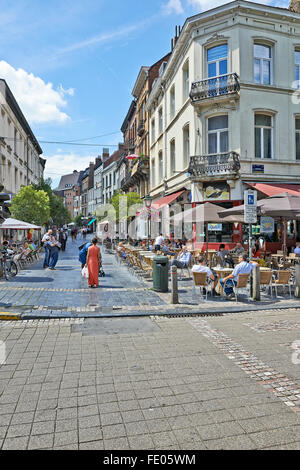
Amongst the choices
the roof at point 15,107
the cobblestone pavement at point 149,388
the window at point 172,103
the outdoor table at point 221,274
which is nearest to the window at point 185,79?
the window at point 172,103

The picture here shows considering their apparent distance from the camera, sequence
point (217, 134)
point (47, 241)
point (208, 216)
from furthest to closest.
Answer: point (217, 134) < point (47, 241) < point (208, 216)

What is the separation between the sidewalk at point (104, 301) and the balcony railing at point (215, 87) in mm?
10564

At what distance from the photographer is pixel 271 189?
1650 cm

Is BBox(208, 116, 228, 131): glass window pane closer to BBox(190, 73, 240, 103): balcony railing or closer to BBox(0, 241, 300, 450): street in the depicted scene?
BBox(190, 73, 240, 103): balcony railing

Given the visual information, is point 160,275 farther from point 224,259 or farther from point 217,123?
point 217,123

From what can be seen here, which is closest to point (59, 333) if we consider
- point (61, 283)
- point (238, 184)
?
point (61, 283)

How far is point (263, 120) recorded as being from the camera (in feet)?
58.5

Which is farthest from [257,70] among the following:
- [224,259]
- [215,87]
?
[224,259]

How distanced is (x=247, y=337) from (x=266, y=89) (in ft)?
50.5

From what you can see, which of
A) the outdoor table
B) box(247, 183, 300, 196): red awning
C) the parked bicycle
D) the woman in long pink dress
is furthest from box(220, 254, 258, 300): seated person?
box(247, 183, 300, 196): red awning

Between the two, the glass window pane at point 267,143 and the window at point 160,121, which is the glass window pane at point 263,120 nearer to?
the glass window pane at point 267,143

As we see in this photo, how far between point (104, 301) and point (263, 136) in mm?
13307

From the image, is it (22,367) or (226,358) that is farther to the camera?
(226,358)
